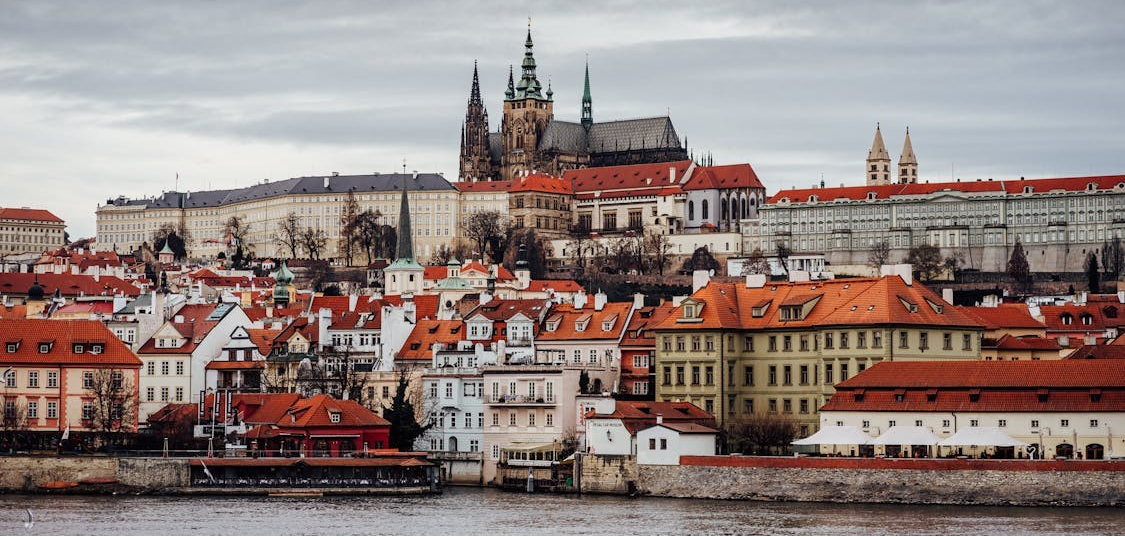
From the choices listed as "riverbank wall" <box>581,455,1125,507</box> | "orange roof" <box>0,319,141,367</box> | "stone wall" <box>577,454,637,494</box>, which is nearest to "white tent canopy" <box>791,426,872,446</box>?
"riverbank wall" <box>581,455,1125,507</box>

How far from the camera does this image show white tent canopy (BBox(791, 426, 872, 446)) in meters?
76.6

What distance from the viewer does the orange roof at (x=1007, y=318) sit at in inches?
4001

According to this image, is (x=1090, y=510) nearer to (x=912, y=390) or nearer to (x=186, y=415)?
(x=912, y=390)

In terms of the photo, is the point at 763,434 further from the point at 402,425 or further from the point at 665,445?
the point at 402,425

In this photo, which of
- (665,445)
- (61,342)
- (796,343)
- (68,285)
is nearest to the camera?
(665,445)

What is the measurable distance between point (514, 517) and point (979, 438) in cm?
1590

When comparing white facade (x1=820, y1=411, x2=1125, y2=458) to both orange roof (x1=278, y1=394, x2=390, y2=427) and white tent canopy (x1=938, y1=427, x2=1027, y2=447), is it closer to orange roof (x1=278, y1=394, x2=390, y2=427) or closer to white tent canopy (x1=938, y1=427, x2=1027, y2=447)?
white tent canopy (x1=938, y1=427, x2=1027, y2=447)

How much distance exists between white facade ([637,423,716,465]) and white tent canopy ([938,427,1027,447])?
8.73 metres

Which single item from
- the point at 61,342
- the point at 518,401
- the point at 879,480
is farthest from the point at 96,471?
the point at 879,480

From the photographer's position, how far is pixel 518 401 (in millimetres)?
87562

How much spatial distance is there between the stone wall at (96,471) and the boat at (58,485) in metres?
0.18

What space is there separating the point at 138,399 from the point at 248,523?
27.6 metres

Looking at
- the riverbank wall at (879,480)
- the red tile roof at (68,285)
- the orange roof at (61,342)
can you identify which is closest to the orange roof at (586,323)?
the riverbank wall at (879,480)

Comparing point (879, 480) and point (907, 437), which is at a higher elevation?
point (907, 437)
